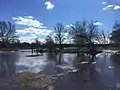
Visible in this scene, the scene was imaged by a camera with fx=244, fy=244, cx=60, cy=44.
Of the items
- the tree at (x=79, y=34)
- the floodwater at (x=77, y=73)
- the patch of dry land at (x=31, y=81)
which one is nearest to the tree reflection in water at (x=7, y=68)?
the floodwater at (x=77, y=73)

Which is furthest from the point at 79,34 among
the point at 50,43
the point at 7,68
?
the point at 7,68

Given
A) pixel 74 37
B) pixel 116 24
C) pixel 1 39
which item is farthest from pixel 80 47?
pixel 1 39

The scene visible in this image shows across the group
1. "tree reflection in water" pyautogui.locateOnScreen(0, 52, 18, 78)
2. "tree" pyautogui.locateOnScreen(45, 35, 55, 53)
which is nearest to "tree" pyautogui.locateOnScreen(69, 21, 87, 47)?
"tree" pyautogui.locateOnScreen(45, 35, 55, 53)

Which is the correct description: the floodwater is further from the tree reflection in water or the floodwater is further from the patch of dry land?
the patch of dry land

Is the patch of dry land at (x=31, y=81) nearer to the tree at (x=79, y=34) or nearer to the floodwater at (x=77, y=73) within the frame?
Result: the floodwater at (x=77, y=73)

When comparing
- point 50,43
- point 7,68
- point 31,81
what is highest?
point 50,43

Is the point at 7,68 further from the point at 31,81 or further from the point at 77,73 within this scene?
the point at 31,81

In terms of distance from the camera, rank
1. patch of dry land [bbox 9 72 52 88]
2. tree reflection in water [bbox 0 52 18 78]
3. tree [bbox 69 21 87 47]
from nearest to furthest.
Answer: patch of dry land [bbox 9 72 52 88] → tree reflection in water [bbox 0 52 18 78] → tree [bbox 69 21 87 47]

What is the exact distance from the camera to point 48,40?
297 feet

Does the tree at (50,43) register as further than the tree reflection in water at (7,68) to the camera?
Yes

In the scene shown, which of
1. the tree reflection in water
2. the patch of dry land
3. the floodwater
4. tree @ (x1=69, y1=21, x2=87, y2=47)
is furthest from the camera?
tree @ (x1=69, y1=21, x2=87, y2=47)

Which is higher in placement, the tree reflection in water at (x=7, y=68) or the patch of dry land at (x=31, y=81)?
the tree reflection in water at (x=7, y=68)

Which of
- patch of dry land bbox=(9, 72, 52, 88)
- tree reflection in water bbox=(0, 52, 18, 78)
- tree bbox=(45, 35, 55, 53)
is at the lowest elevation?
patch of dry land bbox=(9, 72, 52, 88)

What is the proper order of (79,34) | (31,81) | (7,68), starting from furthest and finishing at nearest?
1. (79,34)
2. (7,68)
3. (31,81)
